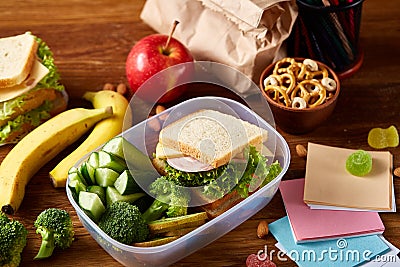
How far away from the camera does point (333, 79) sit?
6.17ft

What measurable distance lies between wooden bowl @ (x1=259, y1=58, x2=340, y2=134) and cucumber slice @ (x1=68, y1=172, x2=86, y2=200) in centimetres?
57

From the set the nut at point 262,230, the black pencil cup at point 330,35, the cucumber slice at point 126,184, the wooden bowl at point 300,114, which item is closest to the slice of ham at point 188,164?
the cucumber slice at point 126,184

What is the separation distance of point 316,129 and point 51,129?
76cm

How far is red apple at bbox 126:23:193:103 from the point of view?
1954 mm

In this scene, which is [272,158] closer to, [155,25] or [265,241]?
[265,241]

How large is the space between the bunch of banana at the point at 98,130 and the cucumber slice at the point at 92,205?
216 millimetres

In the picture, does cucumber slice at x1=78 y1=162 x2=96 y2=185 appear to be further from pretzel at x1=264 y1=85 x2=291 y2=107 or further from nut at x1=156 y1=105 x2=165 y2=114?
pretzel at x1=264 y1=85 x2=291 y2=107

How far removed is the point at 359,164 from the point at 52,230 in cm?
81

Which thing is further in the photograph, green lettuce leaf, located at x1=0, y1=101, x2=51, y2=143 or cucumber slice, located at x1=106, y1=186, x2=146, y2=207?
green lettuce leaf, located at x1=0, y1=101, x2=51, y2=143

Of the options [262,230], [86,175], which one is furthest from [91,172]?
[262,230]

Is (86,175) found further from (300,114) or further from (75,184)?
(300,114)

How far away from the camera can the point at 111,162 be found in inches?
64.4

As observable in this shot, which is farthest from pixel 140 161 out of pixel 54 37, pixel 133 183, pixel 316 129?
pixel 54 37

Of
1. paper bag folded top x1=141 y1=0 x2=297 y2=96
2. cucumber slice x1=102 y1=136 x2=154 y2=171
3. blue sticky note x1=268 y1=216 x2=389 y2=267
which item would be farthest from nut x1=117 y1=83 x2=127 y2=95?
blue sticky note x1=268 y1=216 x2=389 y2=267
